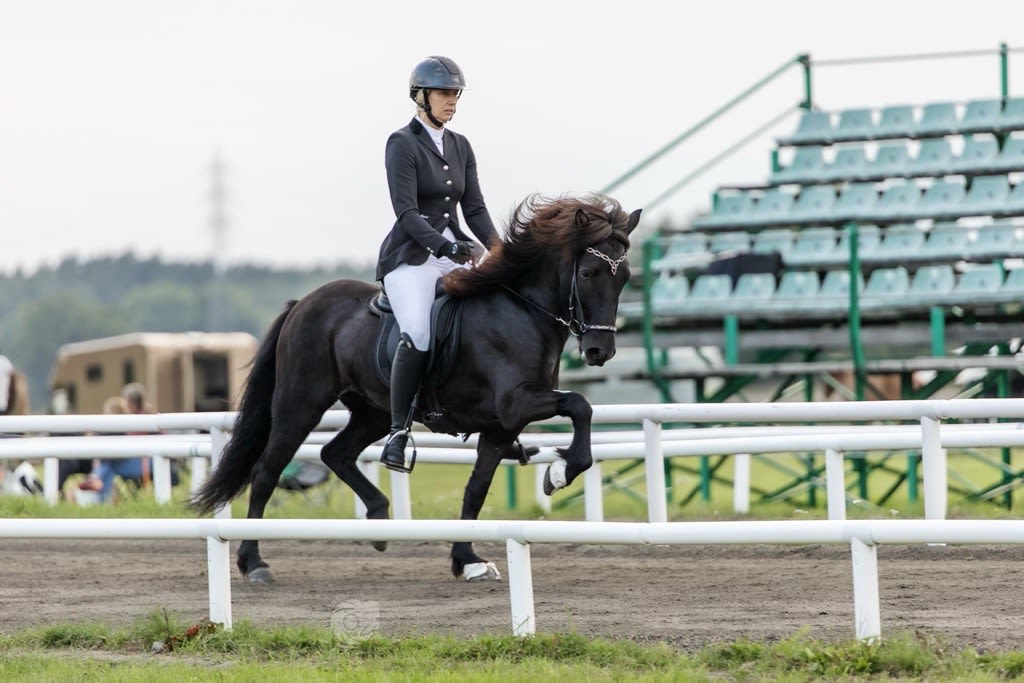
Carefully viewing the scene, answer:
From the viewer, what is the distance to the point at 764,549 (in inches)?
376

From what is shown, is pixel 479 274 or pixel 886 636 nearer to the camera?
pixel 886 636

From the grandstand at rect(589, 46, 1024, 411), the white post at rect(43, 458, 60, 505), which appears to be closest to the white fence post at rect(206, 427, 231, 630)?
the white post at rect(43, 458, 60, 505)

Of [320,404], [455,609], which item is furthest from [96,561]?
[455,609]

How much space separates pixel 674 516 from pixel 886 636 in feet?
17.2

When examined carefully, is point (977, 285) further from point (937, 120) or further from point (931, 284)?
point (937, 120)

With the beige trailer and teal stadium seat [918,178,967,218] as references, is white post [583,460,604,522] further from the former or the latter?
the beige trailer

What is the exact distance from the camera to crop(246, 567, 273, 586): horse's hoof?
902cm

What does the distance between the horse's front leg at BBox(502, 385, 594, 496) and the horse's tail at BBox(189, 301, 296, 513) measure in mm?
2253

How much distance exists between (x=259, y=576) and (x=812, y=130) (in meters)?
Answer: 12.6

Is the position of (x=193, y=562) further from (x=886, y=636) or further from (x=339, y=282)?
(x=886, y=636)

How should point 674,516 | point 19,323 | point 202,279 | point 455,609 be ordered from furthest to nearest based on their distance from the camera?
point 202,279
point 19,323
point 674,516
point 455,609

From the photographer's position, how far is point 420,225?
27.7ft

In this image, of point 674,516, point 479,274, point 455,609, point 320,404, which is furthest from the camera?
point 674,516

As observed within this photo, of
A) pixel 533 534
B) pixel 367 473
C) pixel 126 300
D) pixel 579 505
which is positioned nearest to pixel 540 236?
pixel 533 534
